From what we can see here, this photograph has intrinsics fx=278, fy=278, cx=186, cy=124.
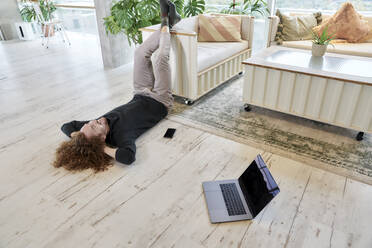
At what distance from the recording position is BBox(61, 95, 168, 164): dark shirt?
78.0 inches

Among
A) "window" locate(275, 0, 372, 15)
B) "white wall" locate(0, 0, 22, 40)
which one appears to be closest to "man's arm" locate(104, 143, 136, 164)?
"window" locate(275, 0, 372, 15)

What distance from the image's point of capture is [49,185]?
1860 mm

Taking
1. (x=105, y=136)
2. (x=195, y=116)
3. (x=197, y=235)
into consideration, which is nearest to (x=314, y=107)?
(x=195, y=116)

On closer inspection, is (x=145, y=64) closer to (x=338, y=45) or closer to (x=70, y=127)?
(x=70, y=127)

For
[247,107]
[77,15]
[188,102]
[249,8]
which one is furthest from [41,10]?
[247,107]

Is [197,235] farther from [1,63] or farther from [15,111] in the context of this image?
[1,63]

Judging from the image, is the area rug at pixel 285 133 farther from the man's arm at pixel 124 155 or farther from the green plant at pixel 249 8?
the green plant at pixel 249 8

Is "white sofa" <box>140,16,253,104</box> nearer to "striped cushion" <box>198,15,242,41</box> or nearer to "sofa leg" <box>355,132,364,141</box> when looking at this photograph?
"striped cushion" <box>198,15,242,41</box>

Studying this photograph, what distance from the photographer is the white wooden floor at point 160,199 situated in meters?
1.49

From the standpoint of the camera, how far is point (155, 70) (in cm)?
260

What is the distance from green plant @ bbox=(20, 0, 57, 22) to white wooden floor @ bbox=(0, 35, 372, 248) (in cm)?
413

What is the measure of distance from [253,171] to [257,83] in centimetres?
116

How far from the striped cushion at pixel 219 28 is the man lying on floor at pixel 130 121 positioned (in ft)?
2.51

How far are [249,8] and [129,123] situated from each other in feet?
10.0
